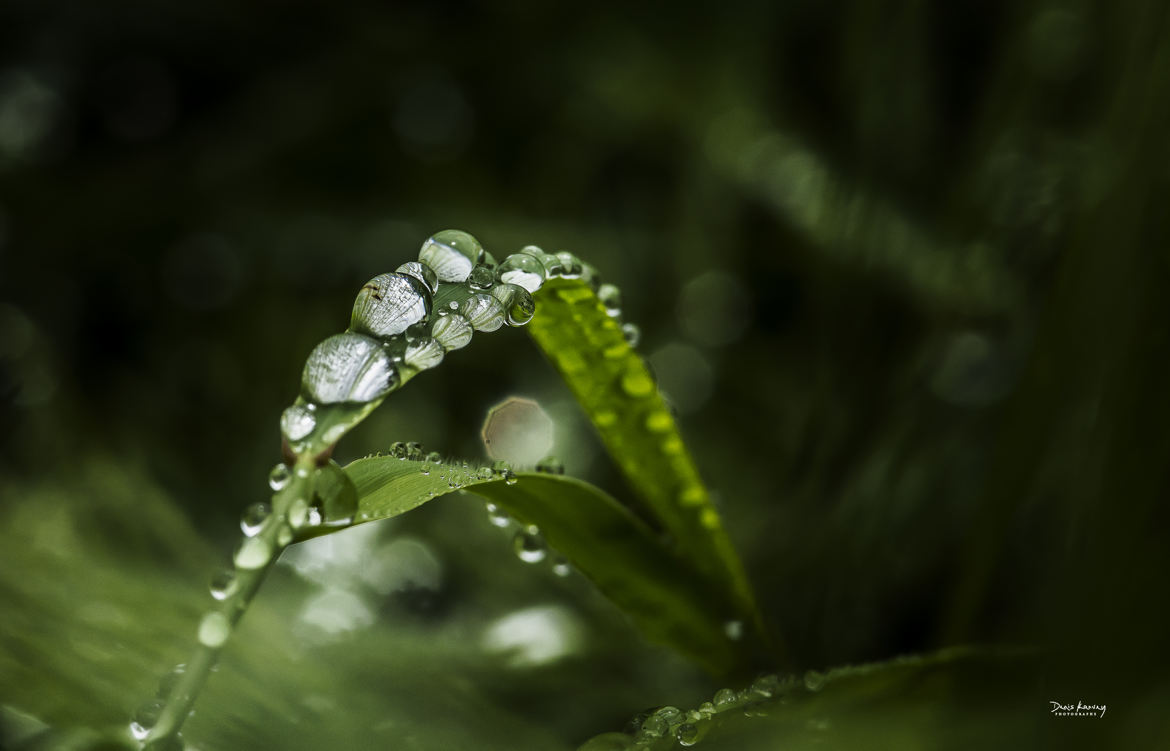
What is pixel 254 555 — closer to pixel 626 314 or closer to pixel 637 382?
pixel 637 382

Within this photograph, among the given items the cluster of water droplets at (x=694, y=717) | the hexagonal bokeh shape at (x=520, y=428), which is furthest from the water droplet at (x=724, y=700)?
the hexagonal bokeh shape at (x=520, y=428)

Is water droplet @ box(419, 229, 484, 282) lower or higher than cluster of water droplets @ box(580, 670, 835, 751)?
higher

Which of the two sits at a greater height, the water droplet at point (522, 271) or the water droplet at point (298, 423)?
the water droplet at point (522, 271)

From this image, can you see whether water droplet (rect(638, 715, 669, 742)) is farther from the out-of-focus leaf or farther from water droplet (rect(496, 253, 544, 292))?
water droplet (rect(496, 253, 544, 292))

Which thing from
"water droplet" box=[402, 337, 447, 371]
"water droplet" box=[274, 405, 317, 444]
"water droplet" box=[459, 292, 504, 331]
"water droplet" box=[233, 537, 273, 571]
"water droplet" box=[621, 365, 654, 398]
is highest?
"water droplet" box=[621, 365, 654, 398]

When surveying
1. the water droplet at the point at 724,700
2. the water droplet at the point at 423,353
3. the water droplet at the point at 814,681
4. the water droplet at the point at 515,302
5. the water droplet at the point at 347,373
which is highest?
the water droplet at the point at 515,302

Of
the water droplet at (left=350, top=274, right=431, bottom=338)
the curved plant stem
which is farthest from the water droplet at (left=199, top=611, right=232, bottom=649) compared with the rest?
the water droplet at (left=350, top=274, right=431, bottom=338)

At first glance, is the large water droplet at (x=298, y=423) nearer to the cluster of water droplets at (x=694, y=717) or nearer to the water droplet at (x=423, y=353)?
the water droplet at (x=423, y=353)
